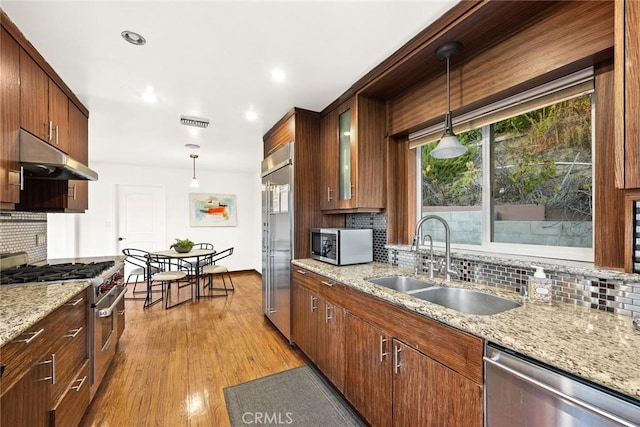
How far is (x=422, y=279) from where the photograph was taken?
1957 millimetres

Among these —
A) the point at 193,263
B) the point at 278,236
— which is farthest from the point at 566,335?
the point at 193,263

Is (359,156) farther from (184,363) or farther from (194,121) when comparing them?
(184,363)

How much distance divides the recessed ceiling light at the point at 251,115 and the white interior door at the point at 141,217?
3671mm

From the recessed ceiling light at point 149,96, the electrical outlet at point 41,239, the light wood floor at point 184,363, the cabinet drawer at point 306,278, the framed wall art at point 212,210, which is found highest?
the recessed ceiling light at point 149,96

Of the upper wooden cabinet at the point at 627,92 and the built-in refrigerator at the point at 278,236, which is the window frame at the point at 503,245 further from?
the built-in refrigerator at the point at 278,236

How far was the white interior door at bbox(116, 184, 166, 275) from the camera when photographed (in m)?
5.49

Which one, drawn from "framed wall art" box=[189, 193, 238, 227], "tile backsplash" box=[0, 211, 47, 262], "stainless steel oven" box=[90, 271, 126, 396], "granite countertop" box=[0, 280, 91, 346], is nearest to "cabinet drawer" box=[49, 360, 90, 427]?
"stainless steel oven" box=[90, 271, 126, 396]

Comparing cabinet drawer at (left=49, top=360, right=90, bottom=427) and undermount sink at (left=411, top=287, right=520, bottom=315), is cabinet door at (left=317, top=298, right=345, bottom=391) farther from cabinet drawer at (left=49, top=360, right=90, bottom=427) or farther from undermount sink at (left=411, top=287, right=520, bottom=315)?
cabinet drawer at (left=49, top=360, right=90, bottom=427)

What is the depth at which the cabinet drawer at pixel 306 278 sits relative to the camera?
91.8 inches

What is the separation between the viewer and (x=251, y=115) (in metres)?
3.03

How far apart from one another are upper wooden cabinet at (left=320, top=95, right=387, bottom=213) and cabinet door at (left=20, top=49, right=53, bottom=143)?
221 cm

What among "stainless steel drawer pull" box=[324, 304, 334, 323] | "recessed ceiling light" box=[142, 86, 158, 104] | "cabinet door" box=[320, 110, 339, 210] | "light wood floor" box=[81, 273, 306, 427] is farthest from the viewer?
"cabinet door" box=[320, 110, 339, 210]

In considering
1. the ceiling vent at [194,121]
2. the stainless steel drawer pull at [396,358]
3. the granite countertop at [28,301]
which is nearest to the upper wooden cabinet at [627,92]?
the stainless steel drawer pull at [396,358]

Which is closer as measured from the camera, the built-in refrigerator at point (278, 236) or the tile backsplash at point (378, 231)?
the tile backsplash at point (378, 231)
